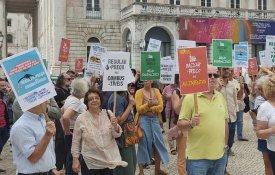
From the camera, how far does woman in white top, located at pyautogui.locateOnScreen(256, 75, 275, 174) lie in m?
4.88

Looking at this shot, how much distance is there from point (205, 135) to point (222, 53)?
557 cm

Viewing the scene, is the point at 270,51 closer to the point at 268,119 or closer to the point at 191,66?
the point at 191,66

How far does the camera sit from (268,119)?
4.91 metres

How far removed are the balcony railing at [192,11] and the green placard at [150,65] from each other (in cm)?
2124

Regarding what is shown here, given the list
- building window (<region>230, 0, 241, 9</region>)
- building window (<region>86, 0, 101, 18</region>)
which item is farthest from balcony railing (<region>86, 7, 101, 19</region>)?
building window (<region>230, 0, 241, 9</region>)

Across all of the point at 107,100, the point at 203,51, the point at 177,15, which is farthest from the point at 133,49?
the point at 203,51

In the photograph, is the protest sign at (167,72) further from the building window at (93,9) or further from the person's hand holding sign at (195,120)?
the building window at (93,9)

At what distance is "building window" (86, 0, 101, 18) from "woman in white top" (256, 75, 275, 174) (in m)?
28.9

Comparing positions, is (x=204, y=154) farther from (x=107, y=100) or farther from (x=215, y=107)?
(x=107, y=100)

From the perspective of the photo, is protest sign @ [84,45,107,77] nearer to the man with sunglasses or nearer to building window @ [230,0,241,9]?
the man with sunglasses

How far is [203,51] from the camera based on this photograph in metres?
5.29

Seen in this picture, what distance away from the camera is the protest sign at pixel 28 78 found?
4074mm

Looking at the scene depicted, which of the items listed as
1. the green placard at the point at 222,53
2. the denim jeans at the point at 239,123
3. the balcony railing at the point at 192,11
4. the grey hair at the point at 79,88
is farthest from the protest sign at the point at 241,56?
the balcony railing at the point at 192,11

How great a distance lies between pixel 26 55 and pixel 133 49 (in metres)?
26.5
